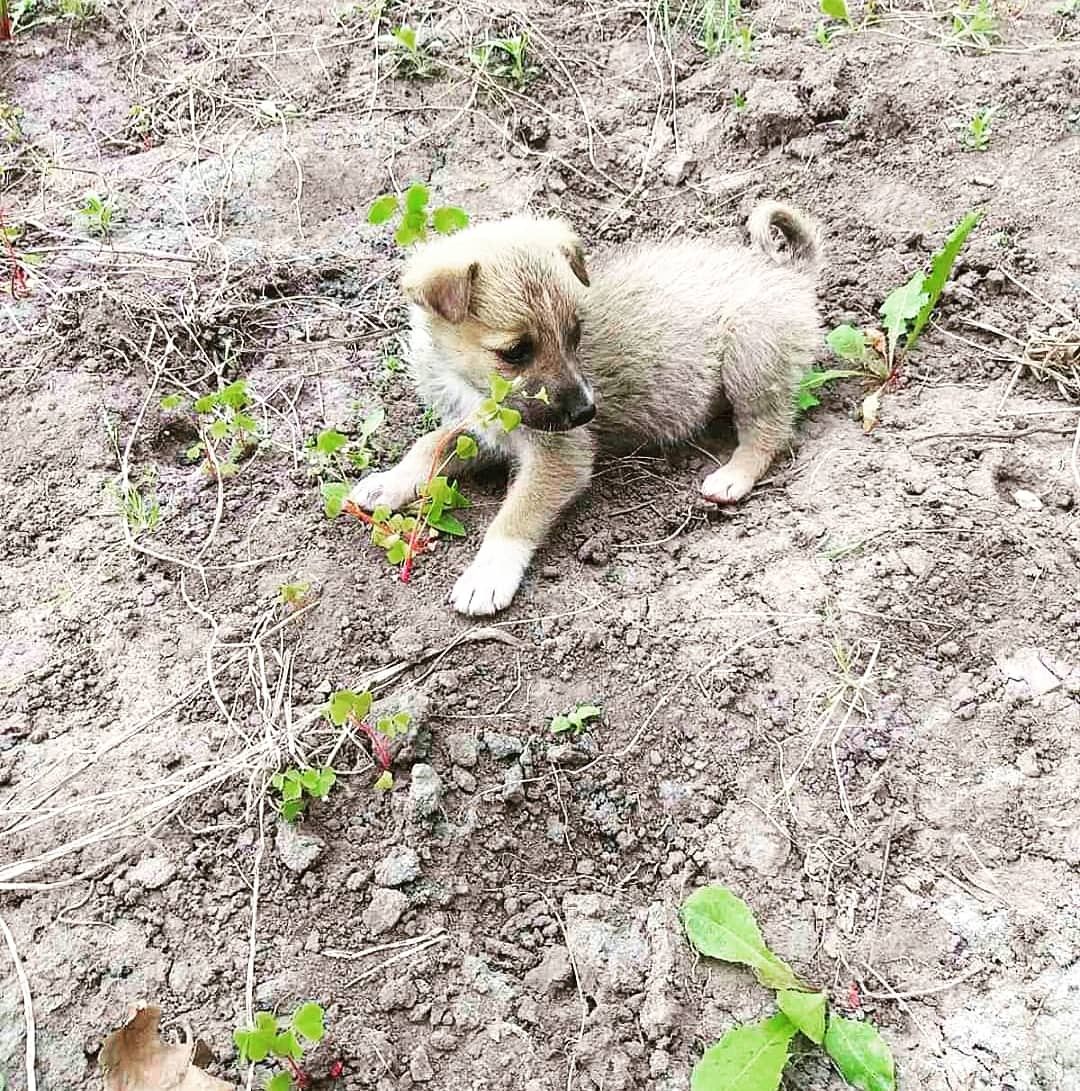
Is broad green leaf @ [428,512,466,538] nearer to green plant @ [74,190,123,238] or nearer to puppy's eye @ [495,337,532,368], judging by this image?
puppy's eye @ [495,337,532,368]

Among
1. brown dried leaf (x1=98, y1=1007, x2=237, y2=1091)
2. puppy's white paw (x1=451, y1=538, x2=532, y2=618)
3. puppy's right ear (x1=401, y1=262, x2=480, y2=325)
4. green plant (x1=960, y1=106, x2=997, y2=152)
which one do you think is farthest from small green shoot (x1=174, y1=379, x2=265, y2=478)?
green plant (x1=960, y1=106, x2=997, y2=152)

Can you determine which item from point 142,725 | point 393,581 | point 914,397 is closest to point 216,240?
point 393,581

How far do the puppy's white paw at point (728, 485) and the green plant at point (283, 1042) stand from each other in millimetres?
2149

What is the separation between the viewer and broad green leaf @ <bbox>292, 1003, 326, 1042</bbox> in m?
1.95

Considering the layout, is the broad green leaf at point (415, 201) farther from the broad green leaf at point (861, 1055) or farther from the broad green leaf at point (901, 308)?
the broad green leaf at point (861, 1055)

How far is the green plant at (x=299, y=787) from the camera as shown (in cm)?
239

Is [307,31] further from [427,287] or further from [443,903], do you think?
[443,903]

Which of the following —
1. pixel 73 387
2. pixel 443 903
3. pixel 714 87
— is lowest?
pixel 443 903

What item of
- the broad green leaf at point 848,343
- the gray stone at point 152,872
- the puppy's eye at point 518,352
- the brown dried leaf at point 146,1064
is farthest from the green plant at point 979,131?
the brown dried leaf at point 146,1064

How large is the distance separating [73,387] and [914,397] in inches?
126

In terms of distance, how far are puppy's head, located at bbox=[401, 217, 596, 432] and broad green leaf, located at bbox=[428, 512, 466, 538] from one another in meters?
0.44

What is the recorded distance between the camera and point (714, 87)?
4969 mm

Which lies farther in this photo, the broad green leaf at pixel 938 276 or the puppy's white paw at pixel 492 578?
the broad green leaf at pixel 938 276

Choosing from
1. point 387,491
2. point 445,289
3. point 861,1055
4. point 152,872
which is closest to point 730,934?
point 861,1055
